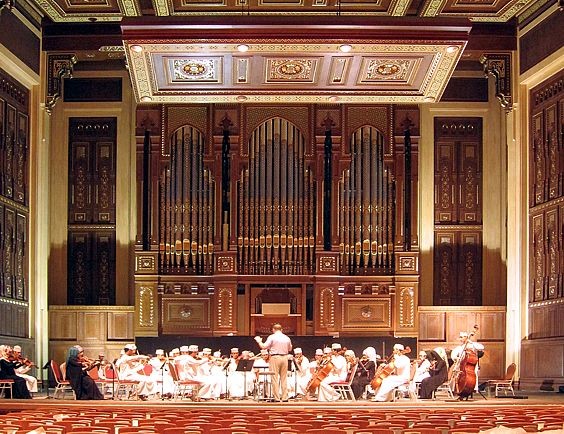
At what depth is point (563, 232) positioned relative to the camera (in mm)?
17766

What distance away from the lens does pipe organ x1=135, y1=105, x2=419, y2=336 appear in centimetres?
2084

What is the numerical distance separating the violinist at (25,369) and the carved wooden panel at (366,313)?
6171mm

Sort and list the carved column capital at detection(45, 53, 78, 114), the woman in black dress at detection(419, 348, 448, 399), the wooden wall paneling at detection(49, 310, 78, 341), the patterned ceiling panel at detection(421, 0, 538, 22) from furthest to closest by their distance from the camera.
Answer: the wooden wall paneling at detection(49, 310, 78, 341)
the carved column capital at detection(45, 53, 78, 114)
the patterned ceiling panel at detection(421, 0, 538, 22)
the woman in black dress at detection(419, 348, 448, 399)

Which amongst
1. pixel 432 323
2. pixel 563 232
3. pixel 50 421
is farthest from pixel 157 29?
pixel 432 323

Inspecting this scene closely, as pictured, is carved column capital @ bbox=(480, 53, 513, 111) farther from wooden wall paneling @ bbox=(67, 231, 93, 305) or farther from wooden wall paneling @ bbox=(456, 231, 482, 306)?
wooden wall paneling @ bbox=(67, 231, 93, 305)

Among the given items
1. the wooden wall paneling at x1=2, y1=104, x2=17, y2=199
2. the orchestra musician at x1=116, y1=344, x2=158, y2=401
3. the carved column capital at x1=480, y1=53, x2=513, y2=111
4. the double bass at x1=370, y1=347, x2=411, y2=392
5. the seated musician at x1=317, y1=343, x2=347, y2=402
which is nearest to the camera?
the double bass at x1=370, y1=347, x2=411, y2=392

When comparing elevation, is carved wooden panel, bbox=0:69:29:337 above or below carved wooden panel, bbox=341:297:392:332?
above

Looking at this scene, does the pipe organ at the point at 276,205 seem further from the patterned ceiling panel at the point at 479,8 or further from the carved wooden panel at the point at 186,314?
the patterned ceiling panel at the point at 479,8

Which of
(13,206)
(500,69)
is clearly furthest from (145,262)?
(500,69)

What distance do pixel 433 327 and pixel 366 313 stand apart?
137 centimetres

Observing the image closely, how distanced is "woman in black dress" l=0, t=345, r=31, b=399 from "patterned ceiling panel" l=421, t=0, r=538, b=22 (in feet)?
31.2

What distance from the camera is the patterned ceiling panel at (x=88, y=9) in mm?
→ 19141

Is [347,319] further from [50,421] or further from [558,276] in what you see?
[50,421]

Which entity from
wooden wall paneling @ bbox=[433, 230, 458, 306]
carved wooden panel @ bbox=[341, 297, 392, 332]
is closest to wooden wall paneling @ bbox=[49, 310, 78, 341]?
Answer: carved wooden panel @ bbox=[341, 297, 392, 332]
